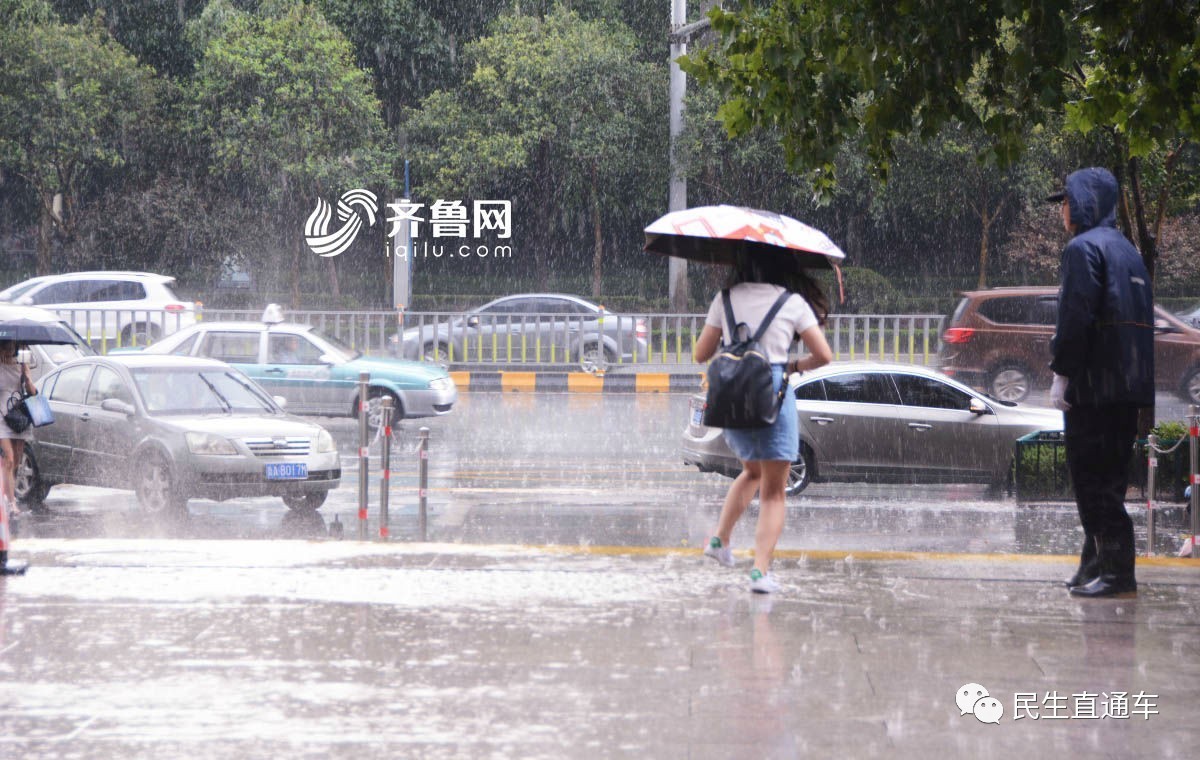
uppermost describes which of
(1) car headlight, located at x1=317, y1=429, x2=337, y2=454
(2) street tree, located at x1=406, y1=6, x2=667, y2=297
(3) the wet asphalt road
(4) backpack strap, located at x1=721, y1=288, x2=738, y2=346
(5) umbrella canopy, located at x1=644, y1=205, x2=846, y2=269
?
(2) street tree, located at x1=406, y1=6, x2=667, y2=297

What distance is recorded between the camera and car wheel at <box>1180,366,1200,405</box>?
822 inches

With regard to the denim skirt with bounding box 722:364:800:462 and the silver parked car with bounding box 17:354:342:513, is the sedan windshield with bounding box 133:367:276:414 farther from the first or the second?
the denim skirt with bounding box 722:364:800:462

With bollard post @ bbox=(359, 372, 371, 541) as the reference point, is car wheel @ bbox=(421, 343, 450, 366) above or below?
above

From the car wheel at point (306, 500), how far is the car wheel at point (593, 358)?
1319 centimetres

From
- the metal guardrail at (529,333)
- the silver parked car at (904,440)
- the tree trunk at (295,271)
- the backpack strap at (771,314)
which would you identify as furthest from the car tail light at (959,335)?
the tree trunk at (295,271)

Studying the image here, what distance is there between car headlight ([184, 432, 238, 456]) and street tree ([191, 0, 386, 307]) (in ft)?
81.3

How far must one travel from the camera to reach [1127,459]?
698 centimetres

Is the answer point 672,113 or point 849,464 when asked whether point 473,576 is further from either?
point 672,113

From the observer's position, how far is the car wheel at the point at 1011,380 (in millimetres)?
21094

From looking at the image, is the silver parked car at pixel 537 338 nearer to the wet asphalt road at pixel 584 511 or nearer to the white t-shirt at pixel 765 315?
the wet asphalt road at pixel 584 511

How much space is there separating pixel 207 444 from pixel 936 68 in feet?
21.6

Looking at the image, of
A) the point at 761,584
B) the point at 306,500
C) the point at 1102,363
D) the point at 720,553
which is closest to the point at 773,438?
the point at 761,584

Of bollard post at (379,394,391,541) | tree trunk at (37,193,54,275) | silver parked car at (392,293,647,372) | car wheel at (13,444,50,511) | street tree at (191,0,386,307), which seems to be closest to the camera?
bollard post at (379,394,391,541)

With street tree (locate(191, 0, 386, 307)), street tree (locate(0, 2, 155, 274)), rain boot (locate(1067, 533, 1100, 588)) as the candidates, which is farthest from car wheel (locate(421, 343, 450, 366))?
rain boot (locate(1067, 533, 1100, 588))
